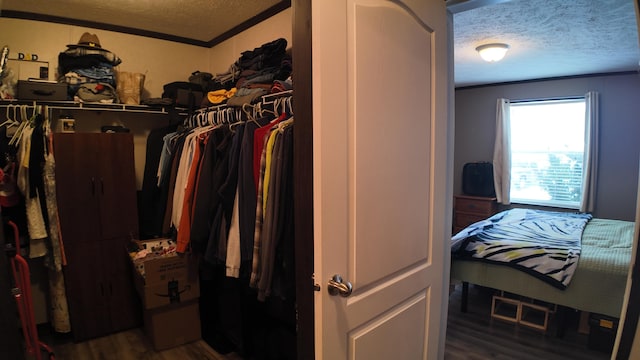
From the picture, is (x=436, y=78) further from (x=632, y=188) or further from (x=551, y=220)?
(x=632, y=188)

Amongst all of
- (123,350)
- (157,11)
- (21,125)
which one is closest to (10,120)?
(21,125)

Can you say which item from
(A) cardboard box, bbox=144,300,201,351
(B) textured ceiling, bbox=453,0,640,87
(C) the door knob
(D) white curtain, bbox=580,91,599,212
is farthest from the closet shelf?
(D) white curtain, bbox=580,91,599,212

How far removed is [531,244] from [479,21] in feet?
5.89

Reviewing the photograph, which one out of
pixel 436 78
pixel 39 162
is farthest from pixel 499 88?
pixel 39 162

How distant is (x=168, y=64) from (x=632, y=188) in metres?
5.30

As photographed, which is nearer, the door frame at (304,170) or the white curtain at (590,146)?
the door frame at (304,170)

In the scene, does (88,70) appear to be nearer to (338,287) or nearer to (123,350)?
(123,350)

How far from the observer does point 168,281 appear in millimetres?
2297

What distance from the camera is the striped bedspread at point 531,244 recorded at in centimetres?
246

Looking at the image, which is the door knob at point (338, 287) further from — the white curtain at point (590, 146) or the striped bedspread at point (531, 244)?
the white curtain at point (590, 146)

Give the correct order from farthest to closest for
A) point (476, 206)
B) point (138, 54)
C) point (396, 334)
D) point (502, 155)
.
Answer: point (476, 206)
point (502, 155)
point (138, 54)
point (396, 334)

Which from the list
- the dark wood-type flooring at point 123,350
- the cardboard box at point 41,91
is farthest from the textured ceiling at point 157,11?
the dark wood-type flooring at point 123,350

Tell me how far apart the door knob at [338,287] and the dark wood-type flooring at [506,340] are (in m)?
1.79

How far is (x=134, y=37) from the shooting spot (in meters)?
2.87
